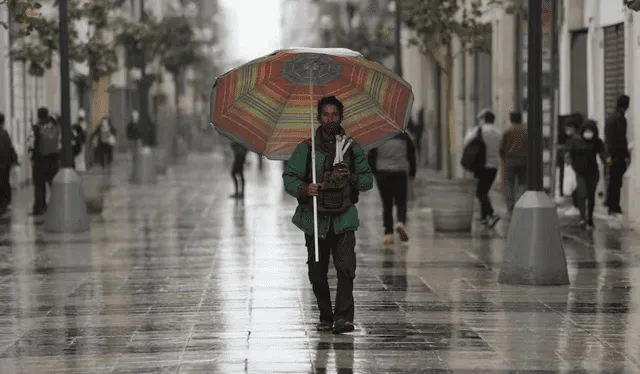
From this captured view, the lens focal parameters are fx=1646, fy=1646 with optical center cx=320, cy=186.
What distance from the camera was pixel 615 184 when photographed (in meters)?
23.7

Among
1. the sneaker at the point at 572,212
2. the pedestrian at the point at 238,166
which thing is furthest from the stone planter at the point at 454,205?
the pedestrian at the point at 238,166

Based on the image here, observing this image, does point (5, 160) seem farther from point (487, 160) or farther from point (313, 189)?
point (313, 189)

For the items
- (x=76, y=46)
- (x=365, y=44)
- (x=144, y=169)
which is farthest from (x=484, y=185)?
(x=365, y=44)

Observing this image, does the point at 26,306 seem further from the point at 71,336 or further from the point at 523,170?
the point at 523,170

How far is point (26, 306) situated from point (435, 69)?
123 ft

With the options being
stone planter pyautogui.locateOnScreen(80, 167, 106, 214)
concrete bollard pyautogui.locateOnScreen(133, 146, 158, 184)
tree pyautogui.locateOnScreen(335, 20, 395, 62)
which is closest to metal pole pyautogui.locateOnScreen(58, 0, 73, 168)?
stone planter pyautogui.locateOnScreen(80, 167, 106, 214)

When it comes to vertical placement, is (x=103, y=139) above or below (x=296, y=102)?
below

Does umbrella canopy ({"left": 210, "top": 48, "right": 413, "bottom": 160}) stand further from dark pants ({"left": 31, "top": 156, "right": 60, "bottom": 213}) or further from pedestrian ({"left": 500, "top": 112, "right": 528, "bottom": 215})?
dark pants ({"left": 31, "top": 156, "right": 60, "bottom": 213})

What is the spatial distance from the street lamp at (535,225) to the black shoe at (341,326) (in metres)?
3.71

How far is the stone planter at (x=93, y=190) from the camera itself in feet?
90.6

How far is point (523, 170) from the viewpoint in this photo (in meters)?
24.3

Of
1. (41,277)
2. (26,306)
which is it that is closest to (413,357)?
(26,306)

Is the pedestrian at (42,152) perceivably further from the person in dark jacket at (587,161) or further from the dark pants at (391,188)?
the person in dark jacket at (587,161)

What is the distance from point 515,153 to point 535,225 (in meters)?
9.16
